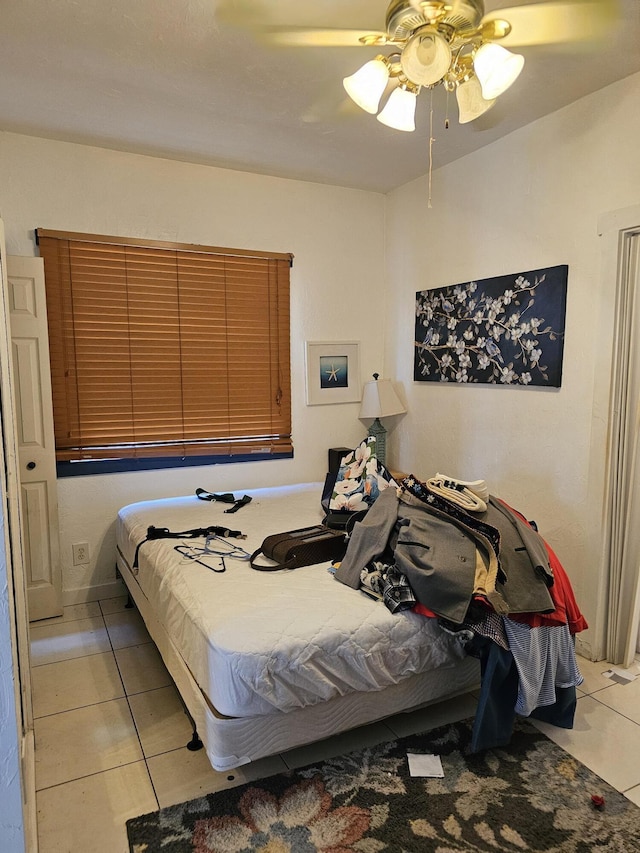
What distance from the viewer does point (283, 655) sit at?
5.70ft

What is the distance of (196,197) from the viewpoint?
3.40 metres

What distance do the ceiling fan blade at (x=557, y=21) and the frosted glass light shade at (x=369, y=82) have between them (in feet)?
1.13

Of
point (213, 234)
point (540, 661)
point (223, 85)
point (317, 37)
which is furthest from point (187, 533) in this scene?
point (317, 37)

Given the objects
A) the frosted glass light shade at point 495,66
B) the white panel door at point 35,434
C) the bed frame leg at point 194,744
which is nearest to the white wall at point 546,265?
the frosted glass light shade at point 495,66

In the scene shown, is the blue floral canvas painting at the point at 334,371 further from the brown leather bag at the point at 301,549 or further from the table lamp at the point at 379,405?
the brown leather bag at the point at 301,549

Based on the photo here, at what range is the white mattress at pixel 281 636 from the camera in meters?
1.71

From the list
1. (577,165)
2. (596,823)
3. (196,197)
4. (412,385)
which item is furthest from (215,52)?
(596,823)

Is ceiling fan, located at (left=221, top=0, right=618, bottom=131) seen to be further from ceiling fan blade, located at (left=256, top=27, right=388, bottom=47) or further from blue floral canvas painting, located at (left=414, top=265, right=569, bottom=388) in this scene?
blue floral canvas painting, located at (left=414, top=265, right=569, bottom=388)

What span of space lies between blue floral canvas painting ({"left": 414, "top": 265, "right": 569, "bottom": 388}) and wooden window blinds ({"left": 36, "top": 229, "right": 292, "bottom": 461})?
3.18 ft

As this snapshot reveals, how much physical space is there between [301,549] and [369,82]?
1759mm

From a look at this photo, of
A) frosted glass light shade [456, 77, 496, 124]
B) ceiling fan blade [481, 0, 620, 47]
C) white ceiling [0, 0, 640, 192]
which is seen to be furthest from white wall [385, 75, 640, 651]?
frosted glass light shade [456, 77, 496, 124]

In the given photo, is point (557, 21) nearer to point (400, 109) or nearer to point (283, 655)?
point (400, 109)

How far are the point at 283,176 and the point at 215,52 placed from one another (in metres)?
1.50

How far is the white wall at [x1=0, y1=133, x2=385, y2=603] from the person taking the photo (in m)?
3.04
